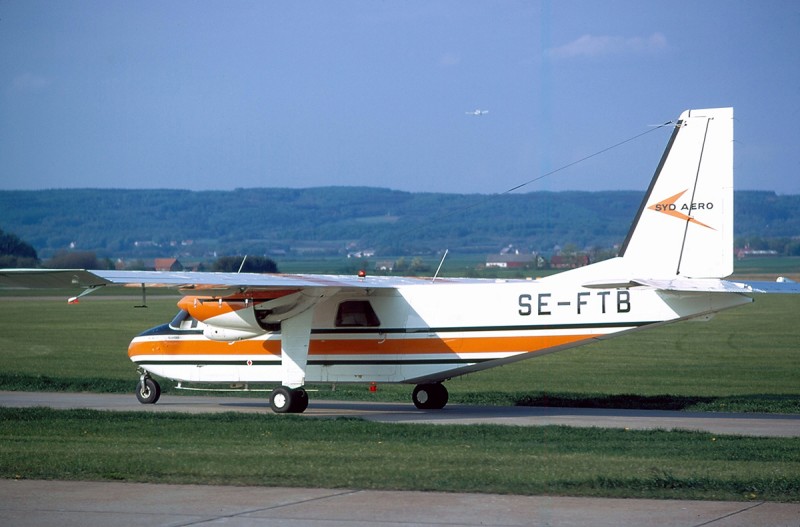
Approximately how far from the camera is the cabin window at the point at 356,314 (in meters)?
21.6

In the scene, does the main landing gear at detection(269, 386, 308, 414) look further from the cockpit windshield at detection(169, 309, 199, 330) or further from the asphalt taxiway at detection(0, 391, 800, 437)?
the cockpit windshield at detection(169, 309, 199, 330)

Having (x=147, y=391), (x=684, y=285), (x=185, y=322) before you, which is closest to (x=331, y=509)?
(x=684, y=285)

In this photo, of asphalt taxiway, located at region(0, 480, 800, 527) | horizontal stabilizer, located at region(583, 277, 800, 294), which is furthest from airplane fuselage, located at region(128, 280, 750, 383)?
asphalt taxiway, located at region(0, 480, 800, 527)

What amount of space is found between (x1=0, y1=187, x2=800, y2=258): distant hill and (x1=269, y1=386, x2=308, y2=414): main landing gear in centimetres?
9459

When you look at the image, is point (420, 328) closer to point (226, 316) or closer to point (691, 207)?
point (226, 316)

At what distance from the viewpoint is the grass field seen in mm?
12234

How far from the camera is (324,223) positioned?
604 feet

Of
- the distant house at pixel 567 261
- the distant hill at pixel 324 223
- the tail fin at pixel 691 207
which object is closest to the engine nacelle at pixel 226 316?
the tail fin at pixel 691 207

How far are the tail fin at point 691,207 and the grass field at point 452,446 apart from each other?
358 centimetres

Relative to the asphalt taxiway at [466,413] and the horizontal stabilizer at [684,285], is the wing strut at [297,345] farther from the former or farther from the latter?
the horizontal stabilizer at [684,285]

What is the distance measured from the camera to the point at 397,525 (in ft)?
32.2

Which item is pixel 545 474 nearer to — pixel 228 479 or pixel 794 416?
pixel 228 479

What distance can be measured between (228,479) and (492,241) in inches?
5691

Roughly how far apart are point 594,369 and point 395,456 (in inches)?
774
